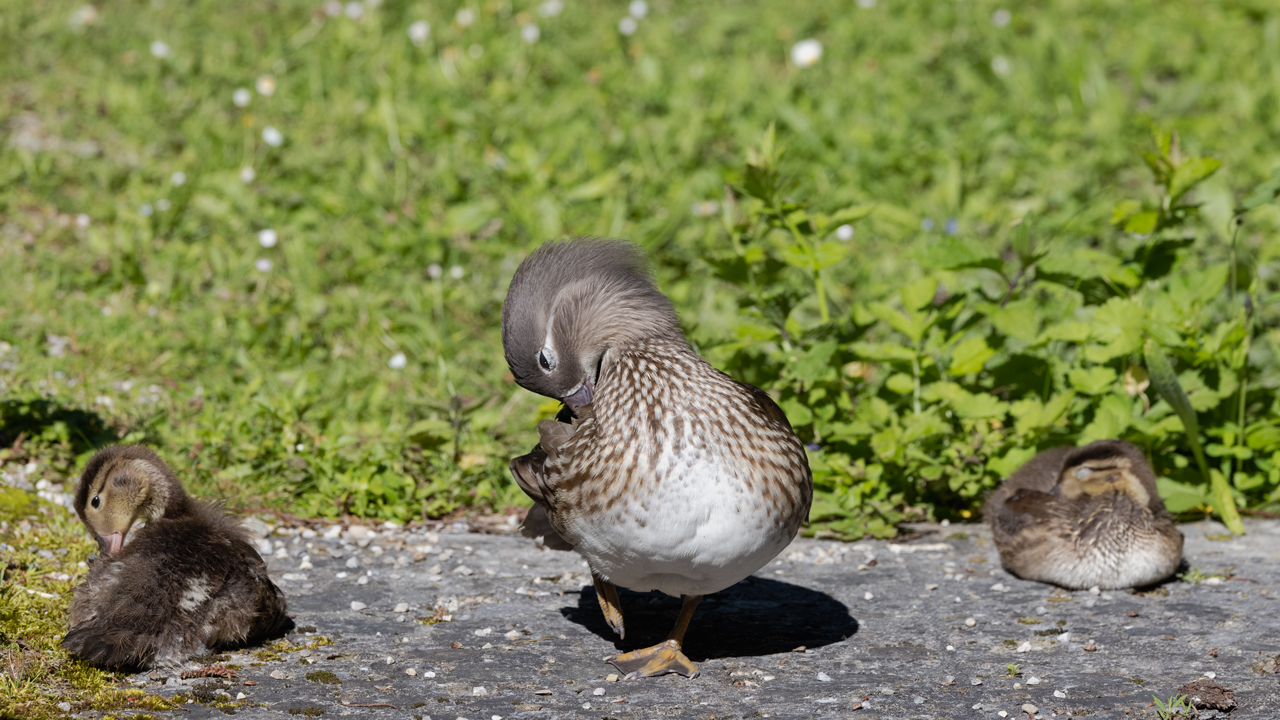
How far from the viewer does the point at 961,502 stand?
6070 mm

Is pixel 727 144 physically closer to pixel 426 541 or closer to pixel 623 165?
pixel 623 165

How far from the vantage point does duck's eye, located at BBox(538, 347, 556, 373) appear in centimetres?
438

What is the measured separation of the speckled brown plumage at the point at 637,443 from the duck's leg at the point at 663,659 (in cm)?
4

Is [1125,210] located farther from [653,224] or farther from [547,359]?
[653,224]

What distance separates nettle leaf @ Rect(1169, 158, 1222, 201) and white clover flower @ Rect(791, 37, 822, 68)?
5.45 m

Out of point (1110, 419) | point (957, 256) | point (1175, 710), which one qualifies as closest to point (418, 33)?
point (957, 256)

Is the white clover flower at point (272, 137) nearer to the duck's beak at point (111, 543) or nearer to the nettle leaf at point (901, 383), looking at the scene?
the duck's beak at point (111, 543)

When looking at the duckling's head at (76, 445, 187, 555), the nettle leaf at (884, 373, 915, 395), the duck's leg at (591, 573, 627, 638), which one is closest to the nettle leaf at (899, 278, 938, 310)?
the nettle leaf at (884, 373, 915, 395)

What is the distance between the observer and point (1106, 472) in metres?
5.27

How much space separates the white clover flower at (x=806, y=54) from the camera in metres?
10.7

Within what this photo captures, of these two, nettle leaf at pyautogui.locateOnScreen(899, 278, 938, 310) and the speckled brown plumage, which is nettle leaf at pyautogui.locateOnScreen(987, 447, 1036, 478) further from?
the speckled brown plumage

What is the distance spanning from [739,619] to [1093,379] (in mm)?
2130

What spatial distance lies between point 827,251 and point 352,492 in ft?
Answer: 8.38

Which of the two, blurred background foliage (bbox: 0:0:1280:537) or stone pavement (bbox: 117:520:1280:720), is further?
blurred background foliage (bbox: 0:0:1280:537)
